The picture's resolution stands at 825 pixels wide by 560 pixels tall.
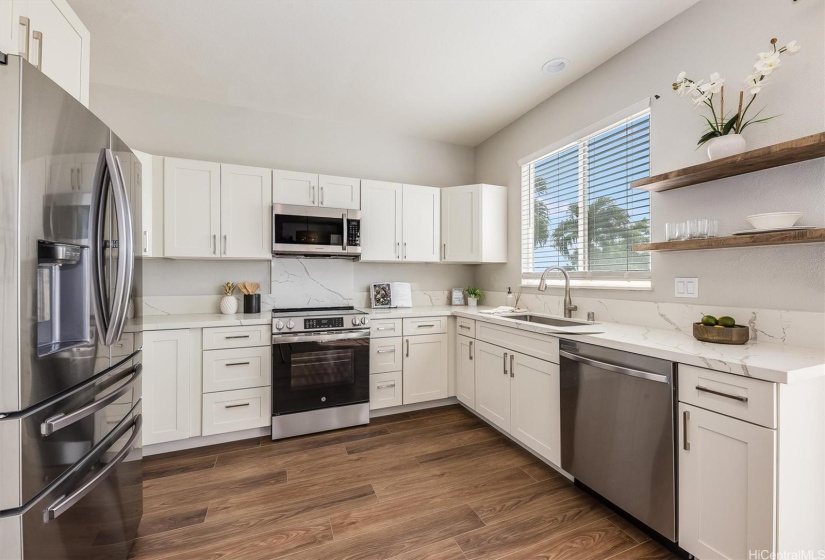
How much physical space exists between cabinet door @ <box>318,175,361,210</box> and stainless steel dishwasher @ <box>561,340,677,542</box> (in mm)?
2267

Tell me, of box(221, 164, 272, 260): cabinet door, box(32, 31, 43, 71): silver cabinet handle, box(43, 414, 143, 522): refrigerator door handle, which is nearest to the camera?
box(43, 414, 143, 522): refrigerator door handle

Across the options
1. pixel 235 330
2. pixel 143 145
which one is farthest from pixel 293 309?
pixel 143 145

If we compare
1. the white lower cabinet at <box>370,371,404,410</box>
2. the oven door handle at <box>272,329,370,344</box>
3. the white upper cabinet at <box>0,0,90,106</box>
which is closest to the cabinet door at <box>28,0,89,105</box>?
the white upper cabinet at <box>0,0,90,106</box>

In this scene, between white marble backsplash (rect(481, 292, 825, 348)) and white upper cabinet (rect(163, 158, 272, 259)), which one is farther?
white upper cabinet (rect(163, 158, 272, 259))

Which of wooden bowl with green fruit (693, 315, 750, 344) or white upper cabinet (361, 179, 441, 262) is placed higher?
white upper cabinet (361, 179, 441, 262)

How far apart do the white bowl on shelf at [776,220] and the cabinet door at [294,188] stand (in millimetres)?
2995

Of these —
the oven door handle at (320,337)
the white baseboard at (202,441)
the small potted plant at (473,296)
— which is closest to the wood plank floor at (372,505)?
the white baseboard at (202,441)

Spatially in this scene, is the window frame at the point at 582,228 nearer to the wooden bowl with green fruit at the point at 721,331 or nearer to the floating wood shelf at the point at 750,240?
the floating wood shelf at the point at 750,240

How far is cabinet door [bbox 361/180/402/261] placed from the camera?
11.3ft

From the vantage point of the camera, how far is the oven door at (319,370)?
2.80 meters

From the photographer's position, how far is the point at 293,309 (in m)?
3.38

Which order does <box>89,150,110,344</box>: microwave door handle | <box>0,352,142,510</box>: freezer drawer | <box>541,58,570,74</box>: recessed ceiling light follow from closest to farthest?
<box>0,352,142,510</box>: freezer drawer → <box>89,150,110,344</box>: microwave door handle → <box>541,58,570,74</box>: recessed ceiling light

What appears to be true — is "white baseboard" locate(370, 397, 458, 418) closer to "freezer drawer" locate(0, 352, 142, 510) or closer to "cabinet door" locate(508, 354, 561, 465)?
"cabinet door" locate(508, 354, 561, 465)

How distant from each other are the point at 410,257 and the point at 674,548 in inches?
110
